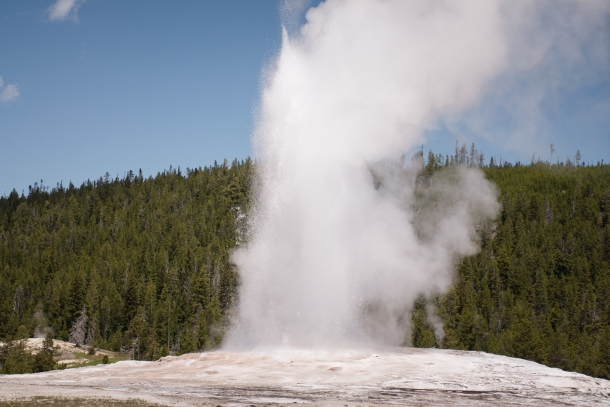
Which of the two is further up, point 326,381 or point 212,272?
point 212,272

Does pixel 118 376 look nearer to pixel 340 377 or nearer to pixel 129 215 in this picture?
pixel 340 377

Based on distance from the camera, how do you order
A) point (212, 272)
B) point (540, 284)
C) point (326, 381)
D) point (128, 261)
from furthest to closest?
point (128, 261)
point (212, 272)
point (540, 284)
point (326, 381)

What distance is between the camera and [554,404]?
24141mm

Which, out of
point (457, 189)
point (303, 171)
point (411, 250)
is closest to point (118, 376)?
point (303, 171)

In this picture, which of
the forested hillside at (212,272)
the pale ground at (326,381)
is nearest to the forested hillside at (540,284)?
the forested hillside at (212,272)

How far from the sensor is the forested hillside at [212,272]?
258ft

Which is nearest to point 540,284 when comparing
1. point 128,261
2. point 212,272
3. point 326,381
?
point 212,272

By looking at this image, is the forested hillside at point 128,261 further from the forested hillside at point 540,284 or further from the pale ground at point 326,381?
the forested hillside at point 540,284

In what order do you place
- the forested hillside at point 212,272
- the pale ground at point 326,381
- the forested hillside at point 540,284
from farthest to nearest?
1. the forested hillside at point 212,272
2. the forested hillside at point 540,284
3. the pale ground at point 326,381

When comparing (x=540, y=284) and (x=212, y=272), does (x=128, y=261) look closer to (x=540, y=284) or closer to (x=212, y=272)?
(x=212, y=272)

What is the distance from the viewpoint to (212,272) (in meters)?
109

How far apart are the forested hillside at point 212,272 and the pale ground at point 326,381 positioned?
99.2 feet

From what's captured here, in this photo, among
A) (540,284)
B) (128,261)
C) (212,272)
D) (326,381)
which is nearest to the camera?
(326,381)

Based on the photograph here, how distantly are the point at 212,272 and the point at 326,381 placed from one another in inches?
3253
